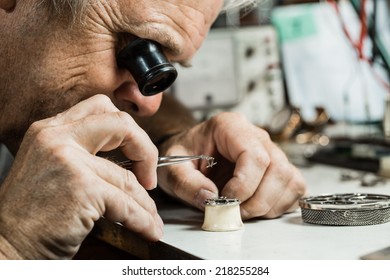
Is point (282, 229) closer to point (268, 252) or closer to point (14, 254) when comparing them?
point (268, 252)

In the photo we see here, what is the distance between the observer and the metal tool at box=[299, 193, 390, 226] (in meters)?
1.30

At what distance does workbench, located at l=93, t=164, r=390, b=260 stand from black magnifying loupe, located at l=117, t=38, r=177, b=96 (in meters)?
0.32

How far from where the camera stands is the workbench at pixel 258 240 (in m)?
1.13

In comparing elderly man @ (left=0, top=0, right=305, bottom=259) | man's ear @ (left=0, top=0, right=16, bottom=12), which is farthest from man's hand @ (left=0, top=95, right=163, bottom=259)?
man's ear @ (left=0, top=0, right=16, bottom=12)

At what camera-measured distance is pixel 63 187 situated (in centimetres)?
109

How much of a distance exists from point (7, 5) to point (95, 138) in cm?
56

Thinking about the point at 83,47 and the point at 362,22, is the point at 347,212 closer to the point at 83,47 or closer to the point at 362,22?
the point at 83,47

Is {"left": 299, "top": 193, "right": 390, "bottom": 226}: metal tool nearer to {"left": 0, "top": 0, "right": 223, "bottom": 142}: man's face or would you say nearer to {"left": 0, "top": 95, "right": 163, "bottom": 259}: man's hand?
{"left": 0, "top": 95, "right": 163, "bottom": 259}: man's hand

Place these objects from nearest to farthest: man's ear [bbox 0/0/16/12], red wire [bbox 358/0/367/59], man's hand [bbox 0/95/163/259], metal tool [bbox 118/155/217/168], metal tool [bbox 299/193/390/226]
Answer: man's hand [bbox 0/95/163/259]
metal tool [bbox 299/193/390/226]
metal tool [bbox 118/155/217/168]
man's ear [bbox 0/0/16/12]
red wire [bbox 358/0/367/59]

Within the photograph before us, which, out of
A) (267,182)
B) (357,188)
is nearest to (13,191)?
(267,182)

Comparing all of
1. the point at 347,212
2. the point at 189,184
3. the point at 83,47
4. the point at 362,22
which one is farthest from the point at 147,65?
the point at 362,22

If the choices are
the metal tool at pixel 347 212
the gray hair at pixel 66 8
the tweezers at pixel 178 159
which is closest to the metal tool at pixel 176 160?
the tweezers at pixel 178 159

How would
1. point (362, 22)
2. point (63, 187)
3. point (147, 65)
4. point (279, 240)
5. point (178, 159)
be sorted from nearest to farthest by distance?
point (63, 187), point (279, 240), point (147, 65), point (178, 159), point (362, 22)

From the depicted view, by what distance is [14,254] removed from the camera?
1.12 meters
